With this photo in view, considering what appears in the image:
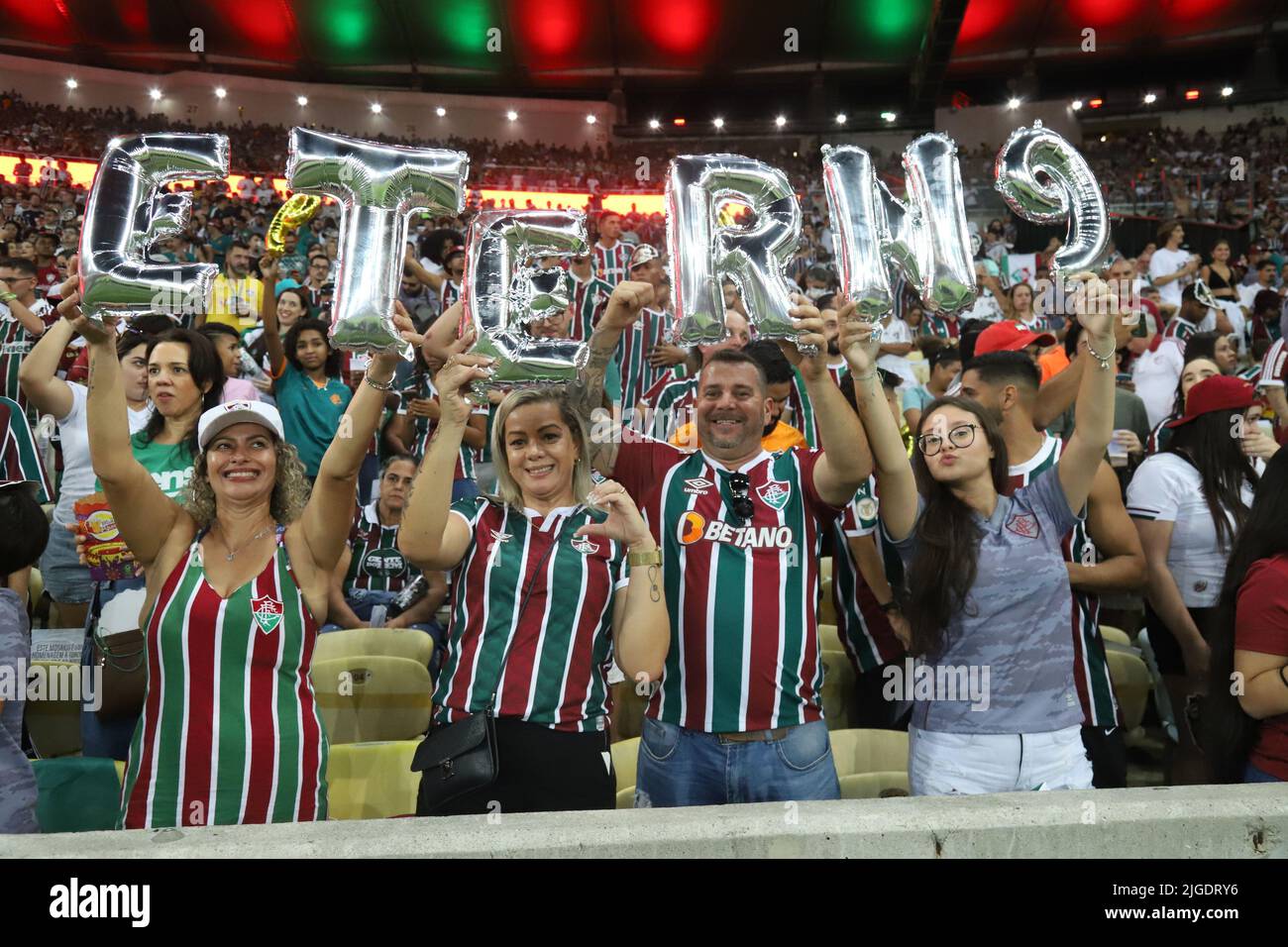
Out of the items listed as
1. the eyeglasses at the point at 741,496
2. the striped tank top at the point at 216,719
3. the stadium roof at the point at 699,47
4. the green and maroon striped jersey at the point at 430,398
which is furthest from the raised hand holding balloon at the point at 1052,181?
the stadium roof at the point at 699,47

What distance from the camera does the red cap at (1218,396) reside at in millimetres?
3252

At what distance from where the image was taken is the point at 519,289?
8.75 feet

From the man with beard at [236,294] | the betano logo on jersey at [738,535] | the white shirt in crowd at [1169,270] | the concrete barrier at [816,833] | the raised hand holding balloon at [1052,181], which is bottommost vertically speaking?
Answer: the concrete barrier at [816,833]

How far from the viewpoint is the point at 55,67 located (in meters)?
21.9

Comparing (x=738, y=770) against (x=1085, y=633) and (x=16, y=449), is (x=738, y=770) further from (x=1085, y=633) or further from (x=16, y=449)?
(x=16, y=449)

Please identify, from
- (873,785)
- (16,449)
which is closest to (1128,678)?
(873,785)

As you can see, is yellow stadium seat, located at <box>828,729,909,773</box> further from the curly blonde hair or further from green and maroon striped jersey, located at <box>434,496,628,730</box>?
the curly blonde hair

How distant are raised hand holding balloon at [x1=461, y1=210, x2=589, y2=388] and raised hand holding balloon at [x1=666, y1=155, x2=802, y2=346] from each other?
0.82 ft

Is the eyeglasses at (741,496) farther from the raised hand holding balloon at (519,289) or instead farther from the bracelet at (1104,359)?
the bracelet at (1104,359)

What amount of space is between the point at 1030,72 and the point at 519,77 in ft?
36.5

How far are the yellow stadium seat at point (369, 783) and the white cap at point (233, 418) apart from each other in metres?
0.92

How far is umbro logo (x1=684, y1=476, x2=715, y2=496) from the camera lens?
2748 millimetres
